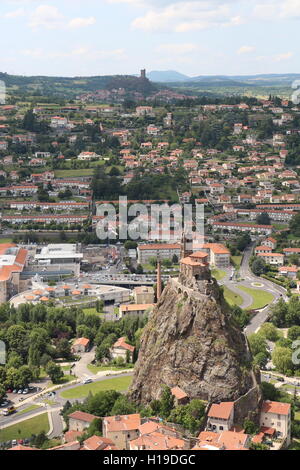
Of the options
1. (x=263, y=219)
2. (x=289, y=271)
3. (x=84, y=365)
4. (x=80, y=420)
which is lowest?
(x=84, y=365)

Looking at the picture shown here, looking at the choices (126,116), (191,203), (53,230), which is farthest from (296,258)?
(126,116)

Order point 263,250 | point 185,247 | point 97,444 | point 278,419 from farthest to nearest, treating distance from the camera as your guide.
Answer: point 263,250 → point 185,247 → point 278,419 → point 97,444

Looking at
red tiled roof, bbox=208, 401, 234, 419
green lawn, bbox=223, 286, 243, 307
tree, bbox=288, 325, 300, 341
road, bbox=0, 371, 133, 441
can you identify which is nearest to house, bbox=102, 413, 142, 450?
red tiled roof, bbox=208, 401, 234, 419

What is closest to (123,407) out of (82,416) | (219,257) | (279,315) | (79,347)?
(82,416)

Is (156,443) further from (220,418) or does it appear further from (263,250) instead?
(263,250)

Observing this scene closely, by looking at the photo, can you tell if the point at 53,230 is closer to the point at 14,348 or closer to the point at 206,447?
the point at 14,348

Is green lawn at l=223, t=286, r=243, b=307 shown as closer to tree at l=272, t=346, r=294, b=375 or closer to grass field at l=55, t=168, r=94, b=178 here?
tree at l=272, t=346, r=294, b=375
